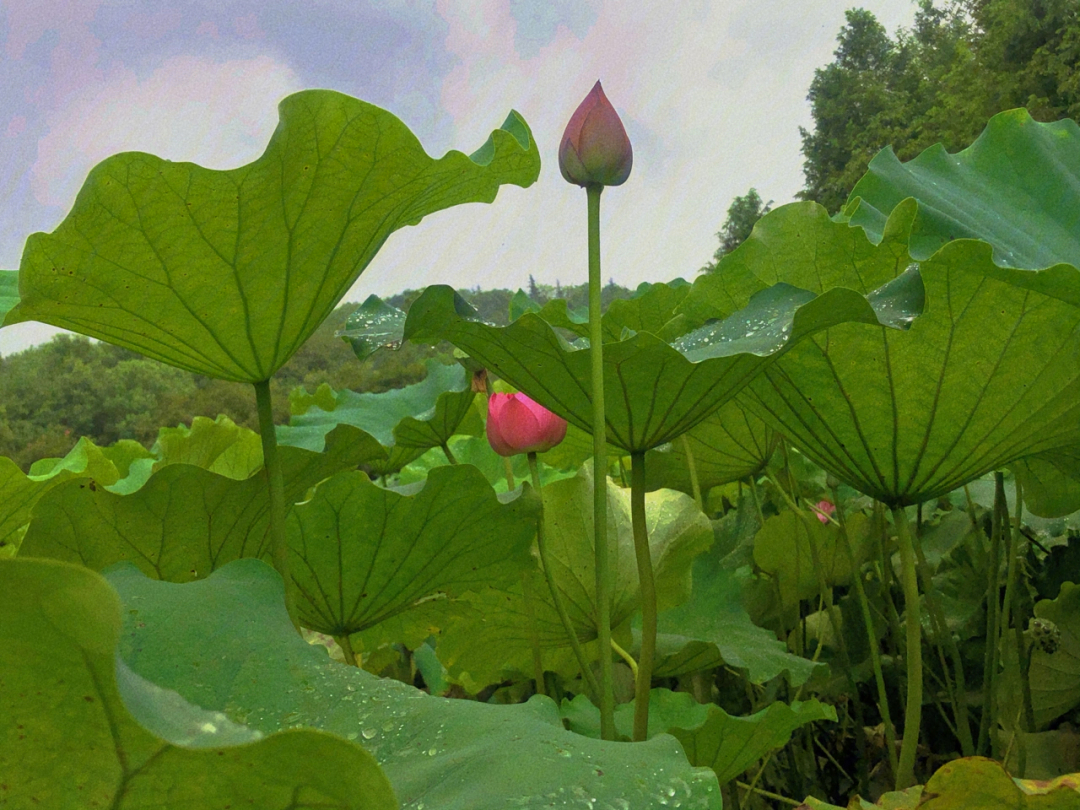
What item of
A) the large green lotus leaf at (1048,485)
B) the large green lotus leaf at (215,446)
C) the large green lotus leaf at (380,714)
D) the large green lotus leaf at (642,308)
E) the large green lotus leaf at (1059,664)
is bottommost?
the large green lotus leaf at (1059,664)

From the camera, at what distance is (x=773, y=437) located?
0.93 metres

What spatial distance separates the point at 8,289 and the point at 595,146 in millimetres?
611

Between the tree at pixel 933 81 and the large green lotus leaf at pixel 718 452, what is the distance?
8.38 m

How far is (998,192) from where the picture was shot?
0.83 meters

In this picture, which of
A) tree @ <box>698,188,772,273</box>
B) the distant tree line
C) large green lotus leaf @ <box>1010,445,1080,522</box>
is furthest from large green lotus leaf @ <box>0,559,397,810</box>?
tree @ <box>698,188,772,273</box>

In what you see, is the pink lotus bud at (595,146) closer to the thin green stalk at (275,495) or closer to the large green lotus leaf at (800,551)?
the thin green stalk at (275,495)

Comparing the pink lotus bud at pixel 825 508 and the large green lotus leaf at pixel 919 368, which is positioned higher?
the large green lotus leaf at pixel 919 368

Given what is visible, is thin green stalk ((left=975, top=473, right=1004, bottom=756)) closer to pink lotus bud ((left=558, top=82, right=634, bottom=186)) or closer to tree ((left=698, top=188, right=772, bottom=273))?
pink lotus bud ((left=558, top=82, right=634, bottom=186))

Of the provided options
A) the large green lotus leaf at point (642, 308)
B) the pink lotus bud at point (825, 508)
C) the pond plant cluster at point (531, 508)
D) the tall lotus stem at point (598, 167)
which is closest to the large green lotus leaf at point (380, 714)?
the pond plant cluster at point (531, 508)

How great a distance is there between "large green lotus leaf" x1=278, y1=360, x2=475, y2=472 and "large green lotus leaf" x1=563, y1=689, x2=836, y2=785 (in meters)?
0.39

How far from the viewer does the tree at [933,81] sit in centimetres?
1218

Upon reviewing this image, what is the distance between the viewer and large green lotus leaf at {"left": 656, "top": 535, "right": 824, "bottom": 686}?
30.4 inches

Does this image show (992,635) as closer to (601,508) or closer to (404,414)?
(601,508)

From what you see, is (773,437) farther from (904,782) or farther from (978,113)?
(978,113)
